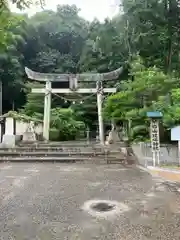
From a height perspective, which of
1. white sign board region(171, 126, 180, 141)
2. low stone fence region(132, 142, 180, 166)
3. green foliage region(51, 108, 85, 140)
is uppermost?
green foliage region(51, 108, 85, 140)

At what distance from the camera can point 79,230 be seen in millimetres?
3977

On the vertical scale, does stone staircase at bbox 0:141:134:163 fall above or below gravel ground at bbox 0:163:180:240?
above

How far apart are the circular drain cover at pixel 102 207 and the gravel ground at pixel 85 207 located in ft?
0.40

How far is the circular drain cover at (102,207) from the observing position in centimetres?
502

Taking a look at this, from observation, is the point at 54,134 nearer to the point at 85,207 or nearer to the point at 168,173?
the point at 168,173

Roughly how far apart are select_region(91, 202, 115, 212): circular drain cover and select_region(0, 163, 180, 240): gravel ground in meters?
0.12

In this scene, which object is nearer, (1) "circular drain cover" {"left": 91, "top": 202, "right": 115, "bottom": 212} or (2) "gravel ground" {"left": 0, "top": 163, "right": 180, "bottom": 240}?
(2) "gravel ground" {"left": 0, "top": 163, "right": 180, "bottom": 240}

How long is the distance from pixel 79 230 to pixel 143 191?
2816 millimetres

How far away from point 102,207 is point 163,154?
5.77 metres

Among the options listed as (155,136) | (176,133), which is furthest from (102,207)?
(155,136)

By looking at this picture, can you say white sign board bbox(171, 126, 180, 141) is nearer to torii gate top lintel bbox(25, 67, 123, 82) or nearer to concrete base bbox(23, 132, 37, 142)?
concrete base bbox(23, 132, 37, 142)

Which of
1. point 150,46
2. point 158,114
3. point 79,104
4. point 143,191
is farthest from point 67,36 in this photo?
point 143,191

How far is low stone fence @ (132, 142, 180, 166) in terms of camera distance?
1013 cm

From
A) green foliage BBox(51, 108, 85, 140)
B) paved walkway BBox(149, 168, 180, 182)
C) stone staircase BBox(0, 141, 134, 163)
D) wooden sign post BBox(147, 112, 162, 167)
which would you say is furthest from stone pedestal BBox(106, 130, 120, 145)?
paved walkway BBox(149, 168, 180, 182)
